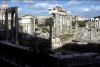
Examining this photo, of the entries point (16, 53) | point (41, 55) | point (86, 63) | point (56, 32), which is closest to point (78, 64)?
point (86, 63)

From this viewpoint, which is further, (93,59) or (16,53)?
(16,53)

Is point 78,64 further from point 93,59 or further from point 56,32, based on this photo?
point 56,32

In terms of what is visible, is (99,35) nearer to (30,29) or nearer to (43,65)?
(30,29)

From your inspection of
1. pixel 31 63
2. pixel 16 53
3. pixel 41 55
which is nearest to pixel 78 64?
pixel 41 55

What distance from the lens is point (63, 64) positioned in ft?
19.7

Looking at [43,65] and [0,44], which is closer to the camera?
[43,65]

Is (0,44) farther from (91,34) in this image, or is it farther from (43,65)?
(91,34)

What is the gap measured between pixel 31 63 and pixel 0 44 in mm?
4414

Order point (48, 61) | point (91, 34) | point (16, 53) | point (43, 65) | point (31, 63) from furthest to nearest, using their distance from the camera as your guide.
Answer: point (91, 34), point (16, 53), point (31, 63), point (43, 65), point (48, 61)

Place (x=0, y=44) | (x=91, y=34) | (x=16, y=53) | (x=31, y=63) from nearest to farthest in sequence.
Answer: (x=31, y=63), (x=16, y=53), (x=0, y=44), (x=91, y=34)

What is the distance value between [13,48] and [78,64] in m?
4.55

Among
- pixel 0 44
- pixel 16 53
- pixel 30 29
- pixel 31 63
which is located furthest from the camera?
pixel 30 29

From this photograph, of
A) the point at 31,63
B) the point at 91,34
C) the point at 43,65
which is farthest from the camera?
the point at 91,34

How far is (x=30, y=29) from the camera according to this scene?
40.6 meters
